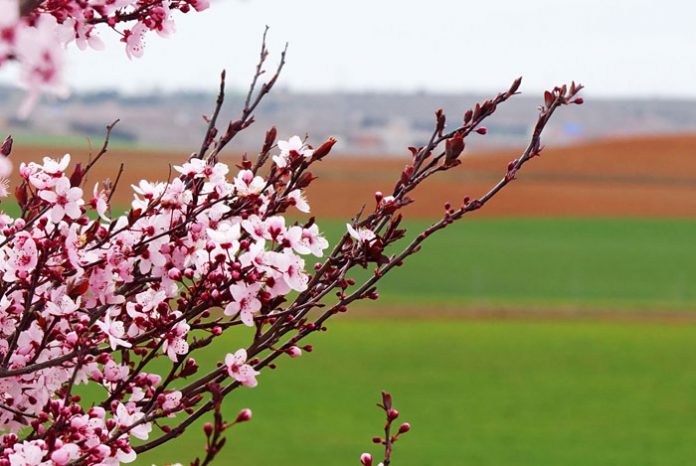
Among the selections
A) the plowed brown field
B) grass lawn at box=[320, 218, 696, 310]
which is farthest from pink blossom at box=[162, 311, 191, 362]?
the plowed brown field

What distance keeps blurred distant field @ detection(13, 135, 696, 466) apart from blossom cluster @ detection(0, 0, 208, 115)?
13579mm

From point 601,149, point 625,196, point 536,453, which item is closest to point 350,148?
point 601,149

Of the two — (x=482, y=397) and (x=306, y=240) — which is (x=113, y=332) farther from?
(x=482, y=397)

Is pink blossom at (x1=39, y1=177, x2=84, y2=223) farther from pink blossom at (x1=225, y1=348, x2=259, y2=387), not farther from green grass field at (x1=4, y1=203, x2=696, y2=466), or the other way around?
green grass field at (x1=4, y1=203, x2=696, y2=466)

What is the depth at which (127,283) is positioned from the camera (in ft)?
10.1

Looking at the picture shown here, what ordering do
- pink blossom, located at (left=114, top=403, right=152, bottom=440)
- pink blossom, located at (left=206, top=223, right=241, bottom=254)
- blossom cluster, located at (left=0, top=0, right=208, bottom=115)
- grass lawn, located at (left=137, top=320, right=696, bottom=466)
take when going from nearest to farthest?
blossom cluster, located at (left=0, top=0, right=208, bottom=115) < pink blossom, located at (left=206, top=223, right=241, bottom=254) < pink blossom, located at (left=114, top=403, right=152, bottom=440) < grass lawn, located at (left=137, top=320, right=696, bottom=466)

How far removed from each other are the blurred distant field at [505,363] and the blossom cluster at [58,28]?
13.6 m

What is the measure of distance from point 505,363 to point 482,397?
3.55m

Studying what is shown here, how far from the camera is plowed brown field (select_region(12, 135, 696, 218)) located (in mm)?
66375

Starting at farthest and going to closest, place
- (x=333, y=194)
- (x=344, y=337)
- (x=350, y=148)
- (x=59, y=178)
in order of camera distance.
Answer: (x=350, y=148) < (x=333, y=194) < (x=344, y=337) < (x=59, y=178)

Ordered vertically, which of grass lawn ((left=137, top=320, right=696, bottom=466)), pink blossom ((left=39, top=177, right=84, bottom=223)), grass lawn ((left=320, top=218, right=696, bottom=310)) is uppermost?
grass lawn ((left=320, top=218, right=696, bottom=310))

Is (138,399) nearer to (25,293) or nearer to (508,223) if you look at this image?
(25,293)

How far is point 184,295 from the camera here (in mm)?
3086

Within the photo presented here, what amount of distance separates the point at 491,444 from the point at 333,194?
49.6 meters
